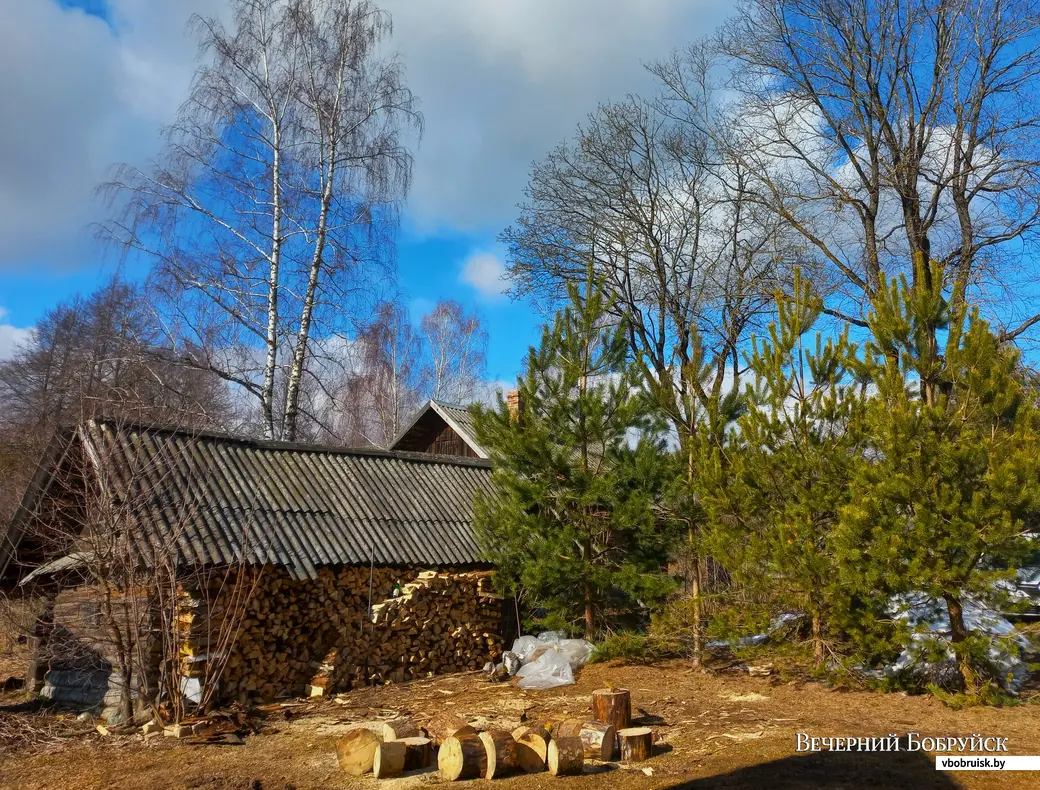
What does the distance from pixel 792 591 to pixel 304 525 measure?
639cm

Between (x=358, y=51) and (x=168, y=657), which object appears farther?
(x=358, y=51)

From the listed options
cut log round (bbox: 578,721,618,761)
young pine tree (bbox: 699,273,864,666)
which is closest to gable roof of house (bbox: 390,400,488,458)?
young pine tree (bbox: 699,273,864,666)

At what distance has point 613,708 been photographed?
7.63 meters

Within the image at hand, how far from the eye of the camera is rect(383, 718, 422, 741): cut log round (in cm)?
691

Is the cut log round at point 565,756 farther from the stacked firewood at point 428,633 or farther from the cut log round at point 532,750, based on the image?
the stacked firewood at point 428,633

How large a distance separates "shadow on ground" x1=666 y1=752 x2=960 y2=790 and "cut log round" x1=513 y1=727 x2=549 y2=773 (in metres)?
1.16

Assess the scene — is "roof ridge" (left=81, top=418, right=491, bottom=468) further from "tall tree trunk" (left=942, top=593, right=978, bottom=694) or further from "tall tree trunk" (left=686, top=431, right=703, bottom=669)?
"tall tree trunk" (left=942, top=593, right=978, bottom=694)

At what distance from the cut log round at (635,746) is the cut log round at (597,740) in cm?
11

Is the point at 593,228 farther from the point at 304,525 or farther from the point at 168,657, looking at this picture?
the point at 168,657

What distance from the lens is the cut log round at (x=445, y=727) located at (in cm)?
673

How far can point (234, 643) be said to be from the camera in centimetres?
856

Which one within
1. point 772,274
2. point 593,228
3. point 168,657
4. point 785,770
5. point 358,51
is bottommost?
point 785,770

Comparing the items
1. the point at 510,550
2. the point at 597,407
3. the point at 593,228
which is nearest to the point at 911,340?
the point at 597,407

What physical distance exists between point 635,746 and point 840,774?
1.68 metres
